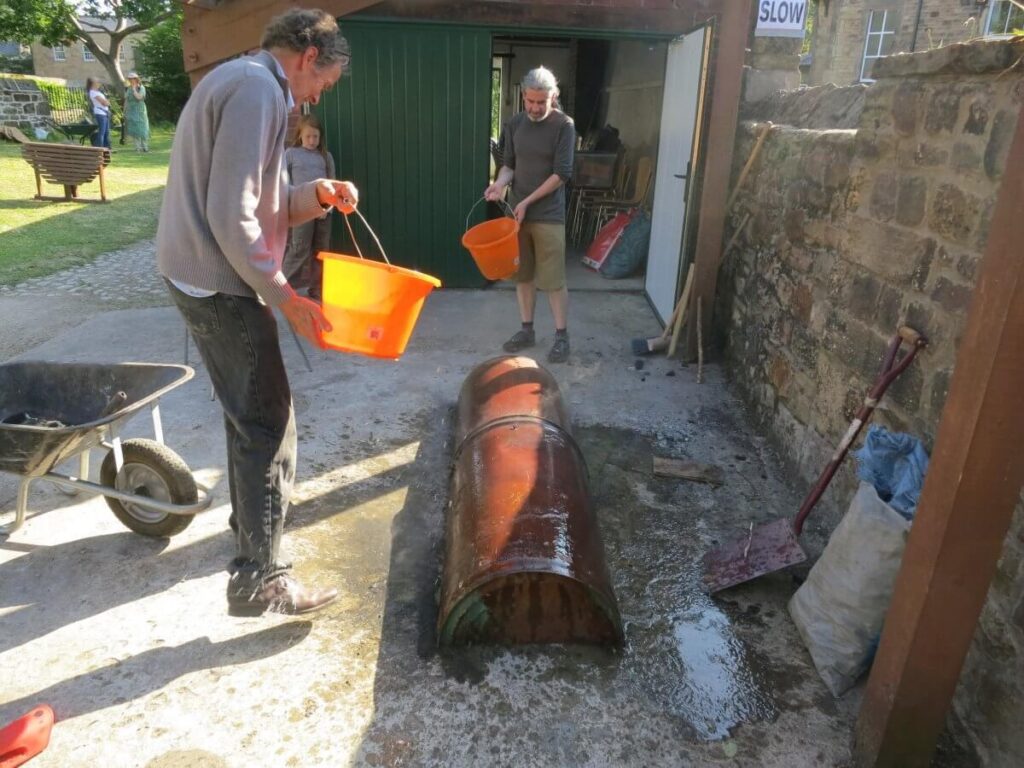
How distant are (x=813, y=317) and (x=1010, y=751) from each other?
2.33 metres

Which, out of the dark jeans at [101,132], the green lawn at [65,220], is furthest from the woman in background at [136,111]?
the green lawn at [65,220]

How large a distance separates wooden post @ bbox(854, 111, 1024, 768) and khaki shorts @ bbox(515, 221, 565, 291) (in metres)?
3.81

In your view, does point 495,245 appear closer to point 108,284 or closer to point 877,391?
point 877,391

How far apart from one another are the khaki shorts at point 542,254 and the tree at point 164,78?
29.4 meters

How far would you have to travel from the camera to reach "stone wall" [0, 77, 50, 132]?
78.4ft

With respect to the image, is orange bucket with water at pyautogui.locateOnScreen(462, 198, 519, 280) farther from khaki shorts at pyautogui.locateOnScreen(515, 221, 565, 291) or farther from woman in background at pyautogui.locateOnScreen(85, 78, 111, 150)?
woman in background at pyautogui.locateOnScreen(85, 78, 111, 150)

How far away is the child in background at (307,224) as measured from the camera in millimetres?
6164

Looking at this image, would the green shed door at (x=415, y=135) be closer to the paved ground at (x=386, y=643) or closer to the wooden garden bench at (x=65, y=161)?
the paved ground at (x=386, y=643)

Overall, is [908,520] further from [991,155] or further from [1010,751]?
[991,155]

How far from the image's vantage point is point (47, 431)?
2.64 meters

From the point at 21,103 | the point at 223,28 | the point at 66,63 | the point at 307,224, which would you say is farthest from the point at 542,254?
the point at 66,63

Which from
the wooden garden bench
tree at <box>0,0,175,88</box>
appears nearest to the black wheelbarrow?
the wooden garden bench

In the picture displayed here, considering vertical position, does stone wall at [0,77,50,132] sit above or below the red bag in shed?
above

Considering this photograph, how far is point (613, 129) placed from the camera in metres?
10.8
